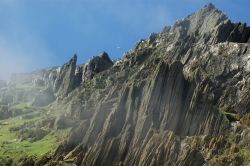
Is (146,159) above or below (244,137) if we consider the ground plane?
below

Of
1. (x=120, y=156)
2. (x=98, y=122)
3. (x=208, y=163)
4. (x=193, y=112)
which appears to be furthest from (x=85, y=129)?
(x=208, y=163)

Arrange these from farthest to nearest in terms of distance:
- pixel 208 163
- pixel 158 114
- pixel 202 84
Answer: pixel 202 84
pixel 158 114
pixel 208 163

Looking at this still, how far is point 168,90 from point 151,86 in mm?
6074

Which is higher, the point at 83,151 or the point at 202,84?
the point at 202,84

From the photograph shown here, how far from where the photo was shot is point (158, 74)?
559 ft

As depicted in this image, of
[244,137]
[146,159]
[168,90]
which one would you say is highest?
[168,90]

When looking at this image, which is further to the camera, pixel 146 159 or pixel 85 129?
pixel 85 129

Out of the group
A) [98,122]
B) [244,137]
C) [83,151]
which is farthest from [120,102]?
[244,137]

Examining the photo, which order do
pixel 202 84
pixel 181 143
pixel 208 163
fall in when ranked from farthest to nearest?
pixel 202 84 < pixel 181 143 < pixel 208 163

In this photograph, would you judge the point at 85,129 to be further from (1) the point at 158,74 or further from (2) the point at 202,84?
(2) the point at 202,84

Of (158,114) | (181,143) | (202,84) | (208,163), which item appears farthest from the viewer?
(202,84)

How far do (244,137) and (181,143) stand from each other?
17.7 m

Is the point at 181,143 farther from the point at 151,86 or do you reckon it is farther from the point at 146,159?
the point at 151,86

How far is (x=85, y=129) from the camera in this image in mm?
172375
